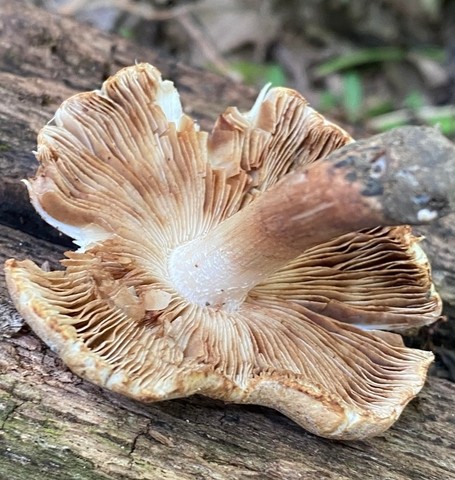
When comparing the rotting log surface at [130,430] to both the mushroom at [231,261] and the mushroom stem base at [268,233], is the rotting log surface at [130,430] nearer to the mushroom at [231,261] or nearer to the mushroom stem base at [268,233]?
the mushroom at [231,261]

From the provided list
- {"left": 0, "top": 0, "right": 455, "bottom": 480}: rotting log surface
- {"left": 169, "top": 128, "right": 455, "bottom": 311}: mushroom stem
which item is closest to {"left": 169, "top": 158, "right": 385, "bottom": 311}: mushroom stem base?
{"left": 169, "top": 128, "right": 455, "bottom": 311}: mushroom stem

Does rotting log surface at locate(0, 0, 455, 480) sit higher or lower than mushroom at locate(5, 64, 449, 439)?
lower

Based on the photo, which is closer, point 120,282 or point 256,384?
point 256,384

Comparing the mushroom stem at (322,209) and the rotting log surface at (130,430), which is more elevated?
the mushroom stem at (322,209)

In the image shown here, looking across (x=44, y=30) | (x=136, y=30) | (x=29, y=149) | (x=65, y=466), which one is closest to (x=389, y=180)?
(x=65, y=466)

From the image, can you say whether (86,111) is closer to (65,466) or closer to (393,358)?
(65,466)

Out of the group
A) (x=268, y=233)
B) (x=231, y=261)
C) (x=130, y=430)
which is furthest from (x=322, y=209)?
(x=130, y=430)

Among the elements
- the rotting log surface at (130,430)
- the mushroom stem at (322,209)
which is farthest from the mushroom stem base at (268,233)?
the rotting log surface at (130,430)

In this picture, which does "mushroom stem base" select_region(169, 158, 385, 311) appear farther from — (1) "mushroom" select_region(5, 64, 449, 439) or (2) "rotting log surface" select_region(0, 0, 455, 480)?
(2) "rotting log surface" select_region(0, 0, 455, 480)

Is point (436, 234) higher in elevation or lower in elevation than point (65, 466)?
higher
